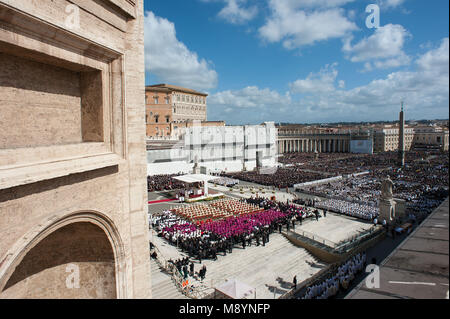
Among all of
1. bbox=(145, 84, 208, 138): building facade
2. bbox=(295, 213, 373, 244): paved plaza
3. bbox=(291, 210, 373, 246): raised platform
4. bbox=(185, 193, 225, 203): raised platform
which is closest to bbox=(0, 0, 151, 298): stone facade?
Result: bbox=(291, 210, 373, 246): raised platform

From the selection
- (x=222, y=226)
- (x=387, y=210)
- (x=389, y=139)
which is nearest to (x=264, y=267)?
(x=222, y=226)

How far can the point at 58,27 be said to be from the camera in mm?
4098

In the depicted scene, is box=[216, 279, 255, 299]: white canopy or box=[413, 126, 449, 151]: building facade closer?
box=[216, 279, 255, 299]: white canopy

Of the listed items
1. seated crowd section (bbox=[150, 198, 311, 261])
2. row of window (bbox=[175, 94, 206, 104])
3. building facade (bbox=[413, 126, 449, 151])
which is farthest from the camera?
building facade (bbox=[413, 126, 449, 151])

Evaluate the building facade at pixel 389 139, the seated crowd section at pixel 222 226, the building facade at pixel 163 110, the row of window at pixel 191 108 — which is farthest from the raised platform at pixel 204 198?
the building facade at pixel 389 139

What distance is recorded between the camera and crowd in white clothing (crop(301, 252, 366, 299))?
43.8 ft

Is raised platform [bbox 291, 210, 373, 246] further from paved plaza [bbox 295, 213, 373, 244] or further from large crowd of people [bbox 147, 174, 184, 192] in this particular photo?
large crowd of people [bbox 147, 174, 184, 192]

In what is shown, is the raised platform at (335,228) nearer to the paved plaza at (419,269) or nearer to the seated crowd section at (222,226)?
the seated crowd section at (222,226)

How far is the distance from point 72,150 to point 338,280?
1429 centimetres

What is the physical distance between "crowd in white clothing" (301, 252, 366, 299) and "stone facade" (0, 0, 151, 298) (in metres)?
9.91

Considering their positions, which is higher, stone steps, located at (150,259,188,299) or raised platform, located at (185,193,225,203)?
raised platform, located at (185,193,225,203)

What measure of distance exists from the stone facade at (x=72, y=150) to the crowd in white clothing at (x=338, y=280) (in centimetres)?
991

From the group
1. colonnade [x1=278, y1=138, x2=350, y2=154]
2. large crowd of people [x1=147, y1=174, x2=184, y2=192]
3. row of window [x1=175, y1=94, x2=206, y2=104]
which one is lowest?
large crowd of people [x1=147, y1=174, x2=184, y2=192]
